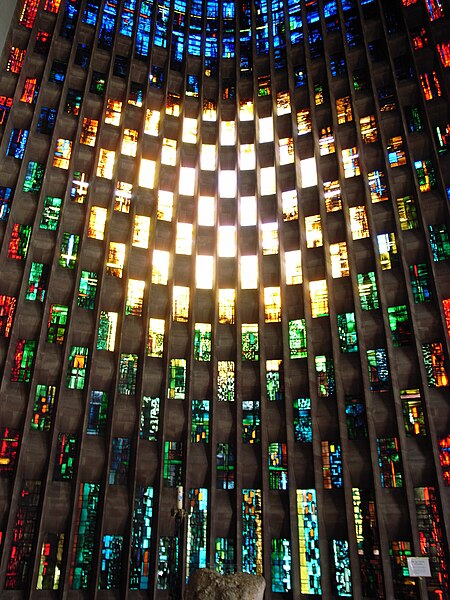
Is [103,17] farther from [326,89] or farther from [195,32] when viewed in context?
[326,89]

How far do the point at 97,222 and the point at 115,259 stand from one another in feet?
7.47

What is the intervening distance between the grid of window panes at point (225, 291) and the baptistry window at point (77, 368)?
0.09 metres

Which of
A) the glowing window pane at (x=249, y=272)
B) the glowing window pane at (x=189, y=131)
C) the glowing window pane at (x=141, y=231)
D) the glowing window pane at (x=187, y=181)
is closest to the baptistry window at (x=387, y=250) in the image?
the glowing window pane at (x=249, y=272)

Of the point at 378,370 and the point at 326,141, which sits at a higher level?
the point at 326,141

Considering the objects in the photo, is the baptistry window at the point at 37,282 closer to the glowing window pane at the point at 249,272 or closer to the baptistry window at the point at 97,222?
the baptistry window at the point at 97,222

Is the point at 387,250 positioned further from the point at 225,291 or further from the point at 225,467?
the point at 225,467

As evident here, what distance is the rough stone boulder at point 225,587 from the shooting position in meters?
9.76

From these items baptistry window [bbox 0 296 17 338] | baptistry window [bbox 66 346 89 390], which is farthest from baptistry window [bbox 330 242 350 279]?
baptistry window [bbox 0 296 17 338]

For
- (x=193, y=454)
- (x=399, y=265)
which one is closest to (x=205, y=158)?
(x=399, y=265)

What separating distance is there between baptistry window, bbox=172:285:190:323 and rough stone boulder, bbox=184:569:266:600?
674 inches

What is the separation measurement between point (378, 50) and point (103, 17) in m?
15.9

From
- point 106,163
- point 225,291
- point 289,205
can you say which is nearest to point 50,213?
point 106,163

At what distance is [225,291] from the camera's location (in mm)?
27719

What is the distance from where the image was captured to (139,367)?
2519 centimetres
